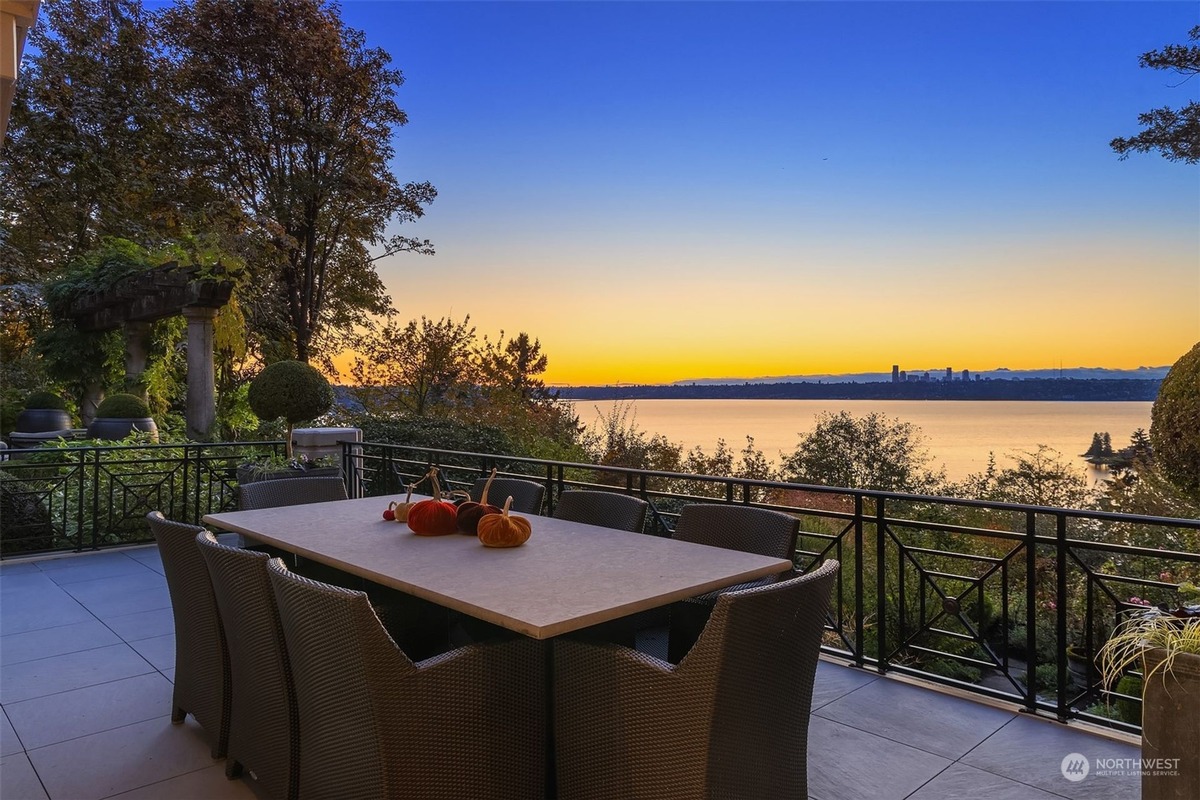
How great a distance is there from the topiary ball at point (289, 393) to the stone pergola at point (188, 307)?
5.79 feet

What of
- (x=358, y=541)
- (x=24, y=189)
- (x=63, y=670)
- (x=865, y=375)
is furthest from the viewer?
(x=24, y=189)

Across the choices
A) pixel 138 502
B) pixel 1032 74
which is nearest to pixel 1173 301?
pixel 1032 74

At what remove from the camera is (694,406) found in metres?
12.7

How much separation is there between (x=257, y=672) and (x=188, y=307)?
7423mm

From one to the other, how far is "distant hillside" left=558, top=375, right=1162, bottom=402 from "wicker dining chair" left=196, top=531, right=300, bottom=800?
8273 mm

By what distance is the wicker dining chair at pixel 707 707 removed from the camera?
60.6 inches

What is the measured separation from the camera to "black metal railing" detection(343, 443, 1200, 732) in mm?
2727

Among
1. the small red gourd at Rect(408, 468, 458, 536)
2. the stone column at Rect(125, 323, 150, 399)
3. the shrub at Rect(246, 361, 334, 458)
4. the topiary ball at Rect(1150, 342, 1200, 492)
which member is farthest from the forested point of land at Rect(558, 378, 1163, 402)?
the small red gourd at Rect(408, 468, 458, 536)

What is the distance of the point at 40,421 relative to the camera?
33.2ft

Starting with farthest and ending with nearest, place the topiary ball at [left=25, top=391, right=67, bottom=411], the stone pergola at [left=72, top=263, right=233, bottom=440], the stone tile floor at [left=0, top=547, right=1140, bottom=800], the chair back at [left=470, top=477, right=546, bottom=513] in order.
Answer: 1. the topiary ball at [left=25, top=391, right=67, bottom=411]
2. the stone pergola at [left=72, top=263, right=233, bottom=440]
3. the chair back at [left=470, top=477, right=546, bottom=513]
4. the stone tile floor at [left=0, top=547, right=1140, bottom=800]

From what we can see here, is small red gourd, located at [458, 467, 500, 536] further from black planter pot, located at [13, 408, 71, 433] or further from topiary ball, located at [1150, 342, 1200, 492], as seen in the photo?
black planter pot, located at [13, 408, 71, 433]

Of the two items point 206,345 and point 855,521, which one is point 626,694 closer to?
point 855,521

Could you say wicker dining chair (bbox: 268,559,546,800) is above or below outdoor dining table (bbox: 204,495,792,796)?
below

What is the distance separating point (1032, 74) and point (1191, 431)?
4.50 metres
